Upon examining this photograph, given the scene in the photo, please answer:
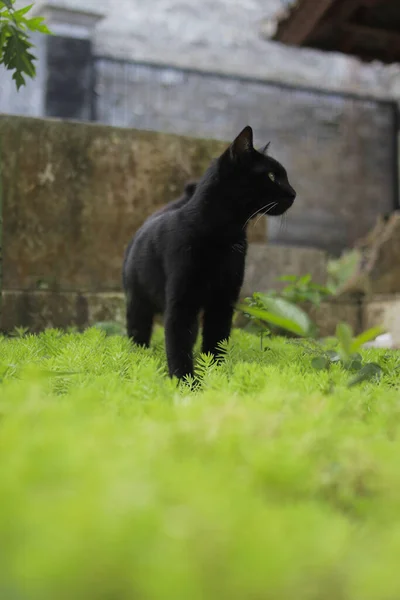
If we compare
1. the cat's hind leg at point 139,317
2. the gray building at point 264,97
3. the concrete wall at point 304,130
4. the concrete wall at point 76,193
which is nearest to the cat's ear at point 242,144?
the cat's hind leg at point 139,317

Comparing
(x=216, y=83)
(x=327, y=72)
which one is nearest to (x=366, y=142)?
(x=327, y=72)

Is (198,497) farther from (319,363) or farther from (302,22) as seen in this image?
(302,22)

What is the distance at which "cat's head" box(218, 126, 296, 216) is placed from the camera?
2.24 m

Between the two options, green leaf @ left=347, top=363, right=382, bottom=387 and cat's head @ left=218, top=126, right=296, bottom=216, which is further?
cat's head @ left=218, top=126, right=296, bottom=216

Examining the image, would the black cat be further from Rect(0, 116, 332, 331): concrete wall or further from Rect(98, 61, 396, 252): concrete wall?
Rect(98, 61, 396, 252): concrete wall

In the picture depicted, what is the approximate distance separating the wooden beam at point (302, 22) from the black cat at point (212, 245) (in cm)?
352

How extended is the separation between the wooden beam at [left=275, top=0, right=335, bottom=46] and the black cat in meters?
3.52

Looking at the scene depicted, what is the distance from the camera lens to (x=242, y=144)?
2.21m

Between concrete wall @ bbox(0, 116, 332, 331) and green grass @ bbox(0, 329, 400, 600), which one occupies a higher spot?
green grass @ bbox(0, 329, 400, 600)

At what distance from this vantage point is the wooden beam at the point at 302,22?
203 inches

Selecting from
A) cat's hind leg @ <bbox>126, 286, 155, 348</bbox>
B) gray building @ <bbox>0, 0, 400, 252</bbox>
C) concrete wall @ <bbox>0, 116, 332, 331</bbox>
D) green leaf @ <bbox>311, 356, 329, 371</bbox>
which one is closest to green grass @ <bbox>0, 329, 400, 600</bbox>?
green leaf @ <bbox>311, 356, 329, 371</bbox>

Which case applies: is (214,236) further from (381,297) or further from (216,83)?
(216,83)

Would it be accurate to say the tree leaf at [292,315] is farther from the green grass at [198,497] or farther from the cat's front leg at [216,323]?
the cat's front leg at [216,323]

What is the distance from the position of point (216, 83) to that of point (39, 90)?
2.88 metres
